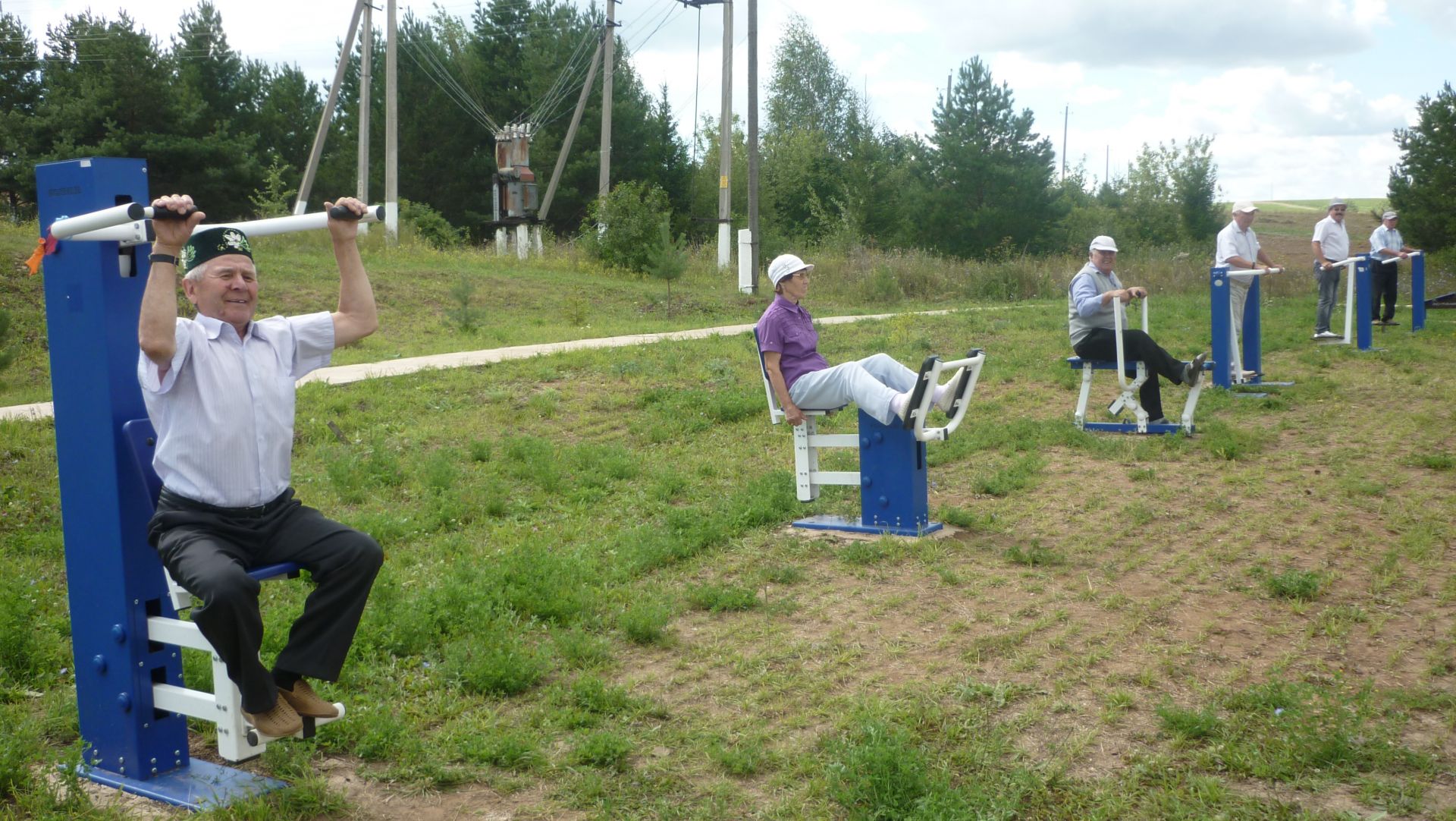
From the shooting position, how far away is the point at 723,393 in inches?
419

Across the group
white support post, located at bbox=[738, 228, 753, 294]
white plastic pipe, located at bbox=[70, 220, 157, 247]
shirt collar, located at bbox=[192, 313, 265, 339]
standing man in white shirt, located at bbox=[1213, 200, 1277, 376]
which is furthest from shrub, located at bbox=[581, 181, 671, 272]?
white plastic pipe, located at bbox=[70, 220, 157, 247]

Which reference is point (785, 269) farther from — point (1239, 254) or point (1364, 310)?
point (1364, 310)

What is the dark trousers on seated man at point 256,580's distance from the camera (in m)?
3.31

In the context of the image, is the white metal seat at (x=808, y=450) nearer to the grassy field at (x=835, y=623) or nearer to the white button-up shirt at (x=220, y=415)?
the grassy field at (x=835, y=623)

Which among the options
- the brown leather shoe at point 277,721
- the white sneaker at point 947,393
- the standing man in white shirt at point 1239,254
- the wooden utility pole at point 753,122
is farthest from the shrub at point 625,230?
the brown leather shoe at point 277,721

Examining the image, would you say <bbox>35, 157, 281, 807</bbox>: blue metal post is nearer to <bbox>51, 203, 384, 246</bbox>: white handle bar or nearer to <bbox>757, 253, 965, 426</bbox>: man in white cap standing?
<bbox>51, 203, 384, 246</bbox>: white handle bar

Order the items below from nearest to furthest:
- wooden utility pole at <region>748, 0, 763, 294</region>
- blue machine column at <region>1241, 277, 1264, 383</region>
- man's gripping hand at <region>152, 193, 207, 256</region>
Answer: man's gripping hand at <region>152, 193, 207, 256</region>
blue machine column at <region>1241, 277, 1264, 383</region>
wooden utility pole at <region>748, 0, 763, 294</region>

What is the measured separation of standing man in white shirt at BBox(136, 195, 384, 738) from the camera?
3.36 meters

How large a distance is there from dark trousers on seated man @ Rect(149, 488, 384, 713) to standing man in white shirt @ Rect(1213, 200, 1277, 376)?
9747 millimetres

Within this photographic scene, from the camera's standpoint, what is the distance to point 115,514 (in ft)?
11.8

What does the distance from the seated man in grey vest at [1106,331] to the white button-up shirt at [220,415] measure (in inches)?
276

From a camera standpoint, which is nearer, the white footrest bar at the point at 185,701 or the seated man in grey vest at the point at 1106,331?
the white footrest bar at the point at 185,701

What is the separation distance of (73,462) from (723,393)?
722 centimetres

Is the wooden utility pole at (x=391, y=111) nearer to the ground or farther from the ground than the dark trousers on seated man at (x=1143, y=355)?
farther from the ground
